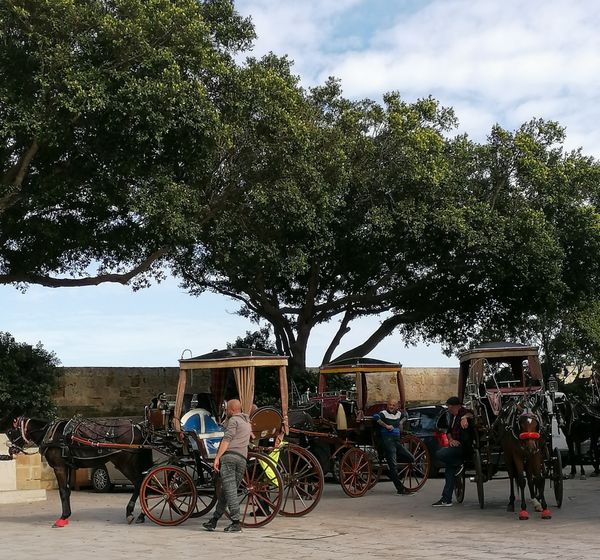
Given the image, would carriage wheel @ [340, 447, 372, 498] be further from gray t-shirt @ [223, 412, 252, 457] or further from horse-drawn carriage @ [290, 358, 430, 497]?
gray t-shirt @ [223, 412, 252, 457]

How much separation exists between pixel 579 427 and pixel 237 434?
9984mm

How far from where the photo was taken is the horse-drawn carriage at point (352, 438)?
653 inches

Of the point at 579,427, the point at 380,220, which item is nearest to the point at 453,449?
the point at 579,427

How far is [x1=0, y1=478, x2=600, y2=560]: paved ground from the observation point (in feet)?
33.2

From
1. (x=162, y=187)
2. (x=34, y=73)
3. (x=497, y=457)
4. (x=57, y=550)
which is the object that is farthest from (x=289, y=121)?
(x=57, y=550)

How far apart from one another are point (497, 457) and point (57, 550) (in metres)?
6.92

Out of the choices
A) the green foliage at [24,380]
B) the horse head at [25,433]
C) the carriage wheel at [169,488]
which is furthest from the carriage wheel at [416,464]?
the green foliage at [24,380]

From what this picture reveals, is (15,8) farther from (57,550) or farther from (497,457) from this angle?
(497,457)

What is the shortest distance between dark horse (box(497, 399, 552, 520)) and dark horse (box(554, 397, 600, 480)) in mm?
5960

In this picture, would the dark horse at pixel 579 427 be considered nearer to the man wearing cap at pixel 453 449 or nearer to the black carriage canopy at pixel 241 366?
the man wearing cap at pixel 453 449

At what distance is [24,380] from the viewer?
22656 mm

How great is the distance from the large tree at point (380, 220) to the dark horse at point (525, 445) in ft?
31.4

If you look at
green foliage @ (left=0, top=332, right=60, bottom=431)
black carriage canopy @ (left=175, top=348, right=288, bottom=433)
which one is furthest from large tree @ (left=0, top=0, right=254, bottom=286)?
black carriage canopy @ (left=175, top=348, right=288, bottom=433)

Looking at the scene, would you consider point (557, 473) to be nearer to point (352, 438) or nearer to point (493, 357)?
point (493, 357)
